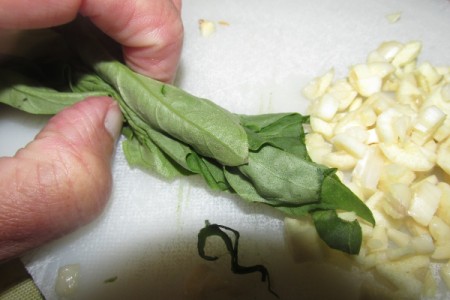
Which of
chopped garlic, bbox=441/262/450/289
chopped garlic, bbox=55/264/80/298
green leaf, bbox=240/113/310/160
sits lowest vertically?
chopped garlic, bbox=55/264/80/298

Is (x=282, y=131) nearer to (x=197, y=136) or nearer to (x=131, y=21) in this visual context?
(x=197, y=136)

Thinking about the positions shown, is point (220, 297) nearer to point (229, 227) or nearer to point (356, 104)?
point (229, 227)

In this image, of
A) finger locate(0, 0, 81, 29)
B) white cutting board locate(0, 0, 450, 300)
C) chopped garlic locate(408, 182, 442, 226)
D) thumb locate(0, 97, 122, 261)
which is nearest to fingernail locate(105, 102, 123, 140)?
thumb locate(0, 97, 122, 261)

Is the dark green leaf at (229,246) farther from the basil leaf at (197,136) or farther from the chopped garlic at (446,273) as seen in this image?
the chopped garlic at (446,273)

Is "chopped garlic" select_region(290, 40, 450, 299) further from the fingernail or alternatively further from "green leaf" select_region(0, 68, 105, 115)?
"green leaf" select_region(0, 68, 105, 115)

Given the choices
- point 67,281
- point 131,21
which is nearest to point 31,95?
point 131,21

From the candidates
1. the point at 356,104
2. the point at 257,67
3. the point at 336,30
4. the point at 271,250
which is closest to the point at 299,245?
the point at 271,250
